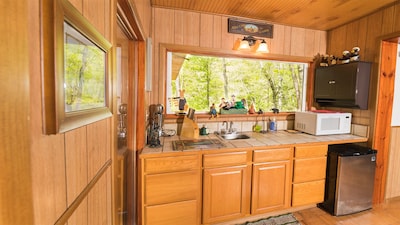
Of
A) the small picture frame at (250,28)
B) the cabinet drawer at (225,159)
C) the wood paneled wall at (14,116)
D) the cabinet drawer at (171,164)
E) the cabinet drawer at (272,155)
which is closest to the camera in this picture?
the wood paneled wall at (14,116)

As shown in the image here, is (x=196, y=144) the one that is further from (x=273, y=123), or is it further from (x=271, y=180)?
(x=273, y=123)

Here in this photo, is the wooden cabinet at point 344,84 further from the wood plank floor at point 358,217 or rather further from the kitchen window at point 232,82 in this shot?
the wood plank floor at point 358,217

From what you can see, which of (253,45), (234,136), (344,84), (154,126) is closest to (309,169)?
(234,136)

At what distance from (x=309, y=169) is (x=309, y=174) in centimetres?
6

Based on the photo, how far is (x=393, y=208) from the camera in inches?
93.7

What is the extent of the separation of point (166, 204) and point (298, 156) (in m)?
1.61

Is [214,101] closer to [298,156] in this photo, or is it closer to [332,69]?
[298,156]

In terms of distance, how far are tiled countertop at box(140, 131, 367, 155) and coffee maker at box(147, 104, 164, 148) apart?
0.08 meters

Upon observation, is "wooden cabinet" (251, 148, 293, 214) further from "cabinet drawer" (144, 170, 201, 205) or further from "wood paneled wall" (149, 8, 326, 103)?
"wood paneled wall" (149, 8, 326, 103)

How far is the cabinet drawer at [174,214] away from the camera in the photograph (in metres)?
1.76

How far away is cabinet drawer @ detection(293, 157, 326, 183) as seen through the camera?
220 cm

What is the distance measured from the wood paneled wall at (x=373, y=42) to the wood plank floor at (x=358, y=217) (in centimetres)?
28

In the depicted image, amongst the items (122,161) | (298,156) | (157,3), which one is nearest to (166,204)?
(122,161)

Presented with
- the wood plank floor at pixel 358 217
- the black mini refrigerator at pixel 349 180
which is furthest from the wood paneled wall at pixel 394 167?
the black mini refrigerator at pixel 349 180
